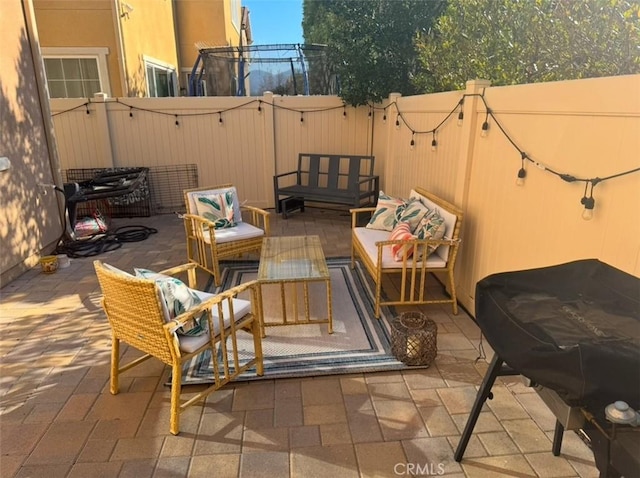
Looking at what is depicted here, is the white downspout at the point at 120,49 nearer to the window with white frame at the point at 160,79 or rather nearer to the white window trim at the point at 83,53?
the white window trim at the point at 83,53

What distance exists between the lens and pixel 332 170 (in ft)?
21.0

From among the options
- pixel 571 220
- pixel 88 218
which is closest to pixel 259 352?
pixel 571 220

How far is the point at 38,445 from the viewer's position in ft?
6.87

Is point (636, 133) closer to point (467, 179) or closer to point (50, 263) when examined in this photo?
point (467, 179)

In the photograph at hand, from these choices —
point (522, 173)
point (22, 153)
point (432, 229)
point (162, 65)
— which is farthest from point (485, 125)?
point (162, 65)

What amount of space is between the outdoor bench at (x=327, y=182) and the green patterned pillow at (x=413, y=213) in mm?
1942

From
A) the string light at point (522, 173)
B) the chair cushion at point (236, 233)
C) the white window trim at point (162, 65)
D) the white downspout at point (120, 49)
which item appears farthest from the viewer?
the white window trim at point (162, 65)

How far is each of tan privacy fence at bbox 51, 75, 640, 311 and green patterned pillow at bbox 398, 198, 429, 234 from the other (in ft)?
0.89

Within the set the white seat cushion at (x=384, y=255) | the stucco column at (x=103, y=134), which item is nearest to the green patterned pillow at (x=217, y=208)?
the white seat cushion at (x=384, y=255)

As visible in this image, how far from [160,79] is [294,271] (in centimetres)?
828

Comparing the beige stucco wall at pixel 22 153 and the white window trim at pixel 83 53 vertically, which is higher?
the white window trim at pixel 83 53

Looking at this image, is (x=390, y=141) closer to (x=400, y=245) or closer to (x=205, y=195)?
(x=205, y=195)

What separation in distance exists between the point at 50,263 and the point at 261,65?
6.29 metres

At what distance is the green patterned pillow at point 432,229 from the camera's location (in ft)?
10.7
